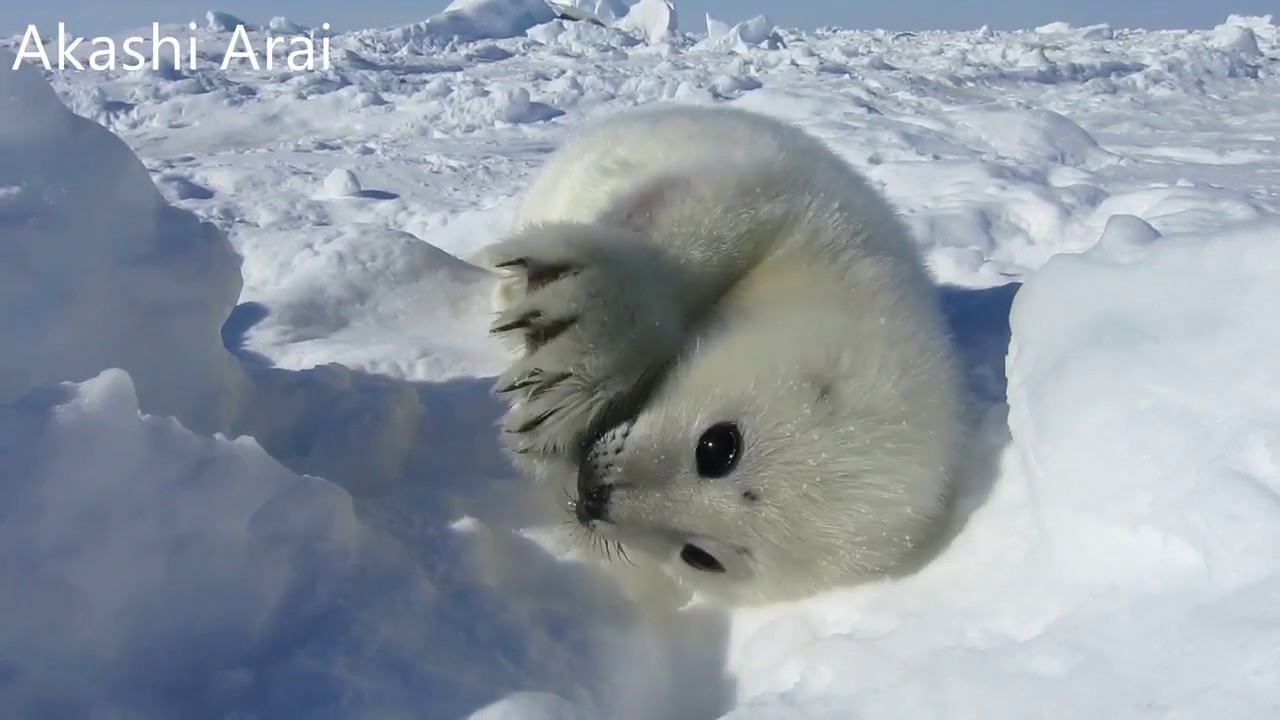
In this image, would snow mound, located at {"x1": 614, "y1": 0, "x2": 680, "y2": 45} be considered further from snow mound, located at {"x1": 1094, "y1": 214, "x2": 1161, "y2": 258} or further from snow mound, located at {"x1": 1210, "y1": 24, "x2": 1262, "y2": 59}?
snow mound, located at {"x1": 1094, "y1": 214, "x2": 1161, "y2": 258}

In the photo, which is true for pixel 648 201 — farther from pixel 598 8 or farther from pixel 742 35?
pixel 598 8

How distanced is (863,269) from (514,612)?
0.92m

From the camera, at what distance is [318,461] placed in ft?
6.24

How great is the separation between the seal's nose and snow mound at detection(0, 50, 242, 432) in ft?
2.40

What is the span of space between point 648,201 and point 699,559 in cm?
77

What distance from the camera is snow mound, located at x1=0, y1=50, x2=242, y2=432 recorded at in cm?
164

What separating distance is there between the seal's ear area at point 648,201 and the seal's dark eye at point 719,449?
572mm

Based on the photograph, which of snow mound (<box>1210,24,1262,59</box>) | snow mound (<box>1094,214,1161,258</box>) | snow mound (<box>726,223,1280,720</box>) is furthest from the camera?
snow mound (<box>1210,24,1262,59</box>)

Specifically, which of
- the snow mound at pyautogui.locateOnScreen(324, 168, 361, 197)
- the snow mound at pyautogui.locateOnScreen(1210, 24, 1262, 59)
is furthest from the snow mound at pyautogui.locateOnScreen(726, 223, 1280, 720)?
the snow mound at pyautogui.locateOnScreen(1210, 24, 1262, 59)

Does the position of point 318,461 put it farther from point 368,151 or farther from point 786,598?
point 368,151

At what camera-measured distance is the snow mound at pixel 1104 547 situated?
3.47 ft

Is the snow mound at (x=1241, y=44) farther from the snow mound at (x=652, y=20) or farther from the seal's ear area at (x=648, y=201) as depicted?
the seal's ear area at (x=648, y=201)

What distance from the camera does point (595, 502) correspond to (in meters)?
1.67

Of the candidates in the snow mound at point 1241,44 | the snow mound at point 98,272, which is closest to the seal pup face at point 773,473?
the snow mound at point 98,272
